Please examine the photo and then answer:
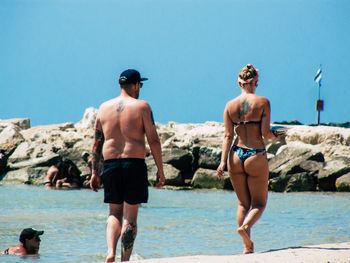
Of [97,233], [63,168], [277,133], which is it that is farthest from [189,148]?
[277,133]

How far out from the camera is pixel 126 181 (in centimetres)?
508

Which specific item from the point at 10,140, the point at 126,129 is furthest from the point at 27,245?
the point at 10,140

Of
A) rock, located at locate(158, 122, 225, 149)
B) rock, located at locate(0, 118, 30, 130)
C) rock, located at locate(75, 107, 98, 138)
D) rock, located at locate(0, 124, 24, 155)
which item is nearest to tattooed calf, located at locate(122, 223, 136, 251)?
rock, located at locate(158, 122, 225, 149)

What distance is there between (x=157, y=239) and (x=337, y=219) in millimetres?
4521

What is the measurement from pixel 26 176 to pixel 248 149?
1831 cm

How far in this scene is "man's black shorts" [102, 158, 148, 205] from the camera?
5.05m

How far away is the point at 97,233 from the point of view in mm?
9805

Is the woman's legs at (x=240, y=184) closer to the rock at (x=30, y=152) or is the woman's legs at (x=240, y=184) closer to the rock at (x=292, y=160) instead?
the rock at (x=292, y=160)

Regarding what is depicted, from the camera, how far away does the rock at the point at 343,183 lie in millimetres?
17984

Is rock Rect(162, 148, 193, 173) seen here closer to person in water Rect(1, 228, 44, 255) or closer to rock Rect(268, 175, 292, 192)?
rock Rect(268, 175, 292, 192)

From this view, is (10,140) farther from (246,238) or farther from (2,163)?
(246,238)

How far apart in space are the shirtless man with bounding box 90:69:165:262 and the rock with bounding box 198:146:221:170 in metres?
16.2

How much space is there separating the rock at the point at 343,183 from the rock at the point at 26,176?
1116 centimetres

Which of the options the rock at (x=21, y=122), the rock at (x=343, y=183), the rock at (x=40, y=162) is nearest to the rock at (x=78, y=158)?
the rock at (x=40, y=162)
